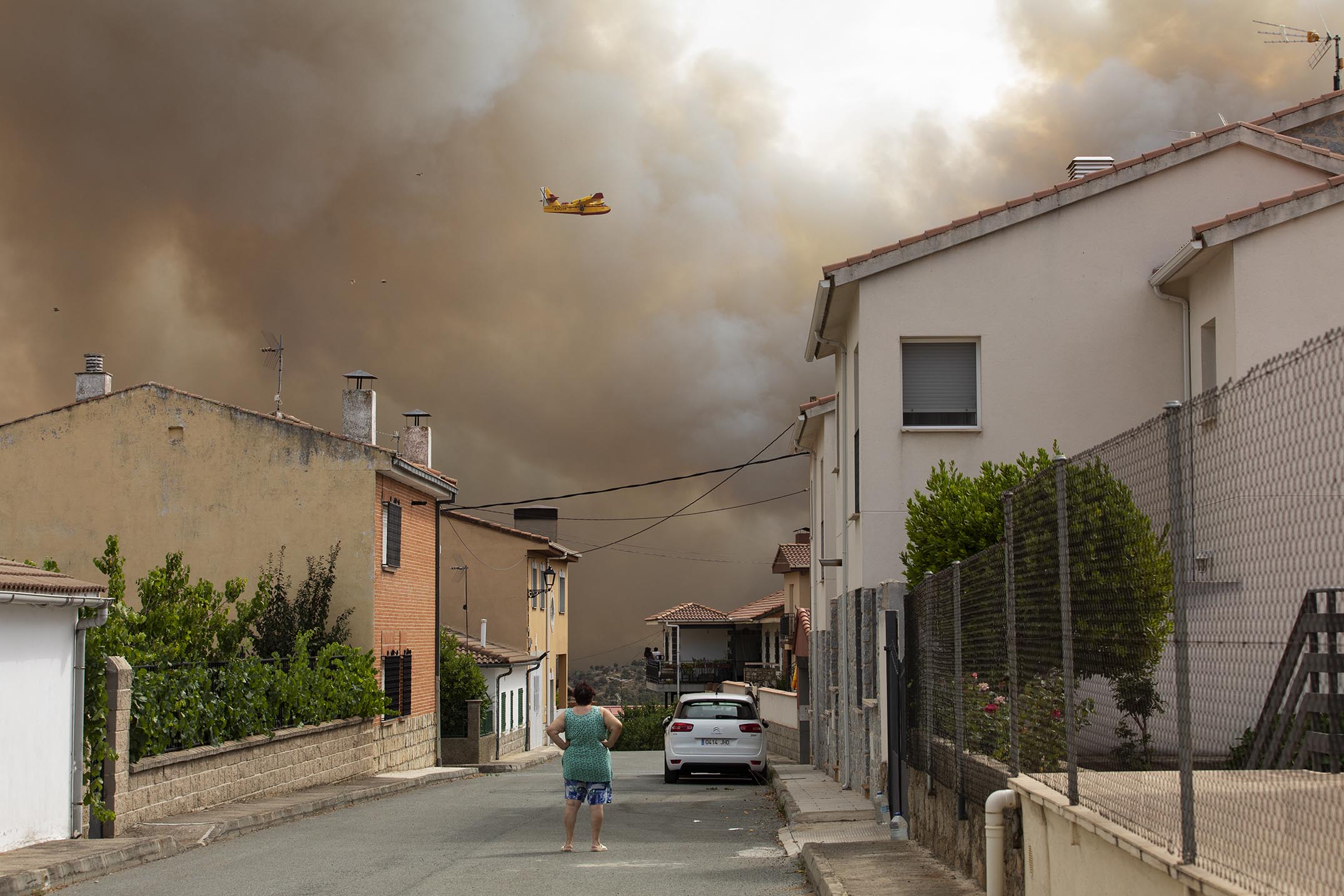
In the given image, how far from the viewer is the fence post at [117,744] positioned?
559 inches

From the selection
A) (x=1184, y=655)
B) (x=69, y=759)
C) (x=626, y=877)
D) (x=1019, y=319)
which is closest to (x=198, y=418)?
(x=69, y=759)

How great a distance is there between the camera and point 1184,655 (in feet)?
15.9

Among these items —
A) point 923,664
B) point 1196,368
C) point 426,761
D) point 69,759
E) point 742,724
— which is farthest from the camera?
point 426,761

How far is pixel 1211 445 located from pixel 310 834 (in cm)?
1305

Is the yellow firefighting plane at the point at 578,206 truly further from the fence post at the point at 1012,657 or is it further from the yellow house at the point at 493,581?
the fence post at the point at 1012,657

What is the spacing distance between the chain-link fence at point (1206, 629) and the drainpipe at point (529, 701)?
4033 centimetres

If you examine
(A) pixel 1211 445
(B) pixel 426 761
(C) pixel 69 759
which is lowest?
(B) pixel 426 761

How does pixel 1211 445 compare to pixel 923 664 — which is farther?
pixel 923 664

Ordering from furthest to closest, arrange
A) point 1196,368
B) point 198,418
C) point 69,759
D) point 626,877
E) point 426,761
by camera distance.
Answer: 1. point 426,761
2. point 198,418
3. point 1196,368
4. point 69,759
5. point 626,877

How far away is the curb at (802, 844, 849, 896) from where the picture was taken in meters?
9.39

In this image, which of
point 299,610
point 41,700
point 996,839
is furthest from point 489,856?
point 299,610

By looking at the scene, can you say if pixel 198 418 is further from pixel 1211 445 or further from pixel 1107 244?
pixel 1211 445

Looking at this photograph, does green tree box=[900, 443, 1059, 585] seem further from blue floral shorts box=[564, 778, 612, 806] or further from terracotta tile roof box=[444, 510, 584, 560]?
terracotta tile roof box=[444, 510, 584, 560]

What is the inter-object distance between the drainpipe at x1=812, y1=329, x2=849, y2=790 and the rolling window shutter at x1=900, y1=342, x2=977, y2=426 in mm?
1874
